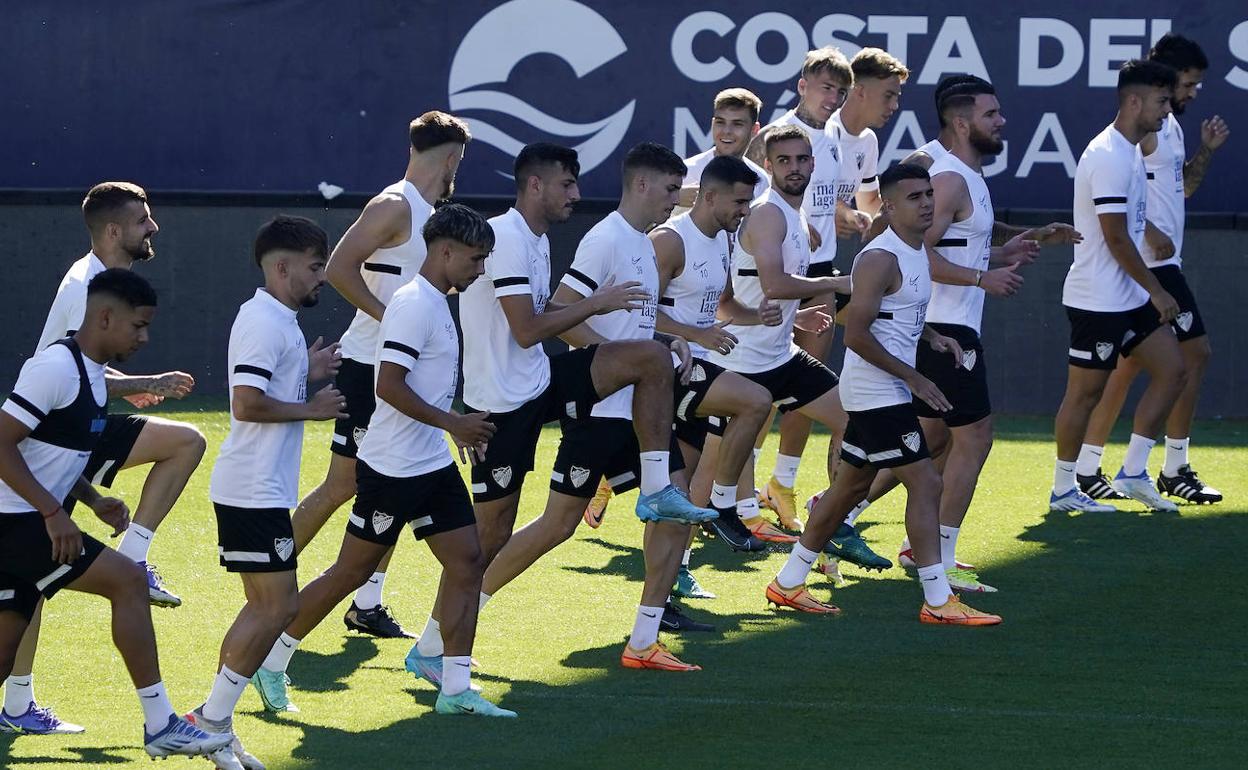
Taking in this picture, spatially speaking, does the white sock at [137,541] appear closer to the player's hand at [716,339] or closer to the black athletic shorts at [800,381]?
the player's hand at [716,339]

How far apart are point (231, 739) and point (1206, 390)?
10.4 meters

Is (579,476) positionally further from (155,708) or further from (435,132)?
(155,708)

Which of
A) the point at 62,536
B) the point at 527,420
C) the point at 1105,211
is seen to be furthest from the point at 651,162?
the point at 1105,211

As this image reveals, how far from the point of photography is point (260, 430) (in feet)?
20.3

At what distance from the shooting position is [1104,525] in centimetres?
1040

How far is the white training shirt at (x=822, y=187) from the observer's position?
10.6 m

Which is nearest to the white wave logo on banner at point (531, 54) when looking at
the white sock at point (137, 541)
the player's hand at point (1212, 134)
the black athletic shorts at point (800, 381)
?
the player's hand at point (1212, 134)

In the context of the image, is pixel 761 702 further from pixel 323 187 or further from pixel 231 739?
pixel 323 187

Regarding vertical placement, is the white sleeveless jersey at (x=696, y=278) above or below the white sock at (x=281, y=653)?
above

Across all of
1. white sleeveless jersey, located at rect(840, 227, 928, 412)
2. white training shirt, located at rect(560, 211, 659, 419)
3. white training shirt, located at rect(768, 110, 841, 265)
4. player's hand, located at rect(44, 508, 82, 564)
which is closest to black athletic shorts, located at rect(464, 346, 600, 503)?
white training shirt, located at rect(560, 211, 659, 419)

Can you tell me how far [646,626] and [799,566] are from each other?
4.25ft

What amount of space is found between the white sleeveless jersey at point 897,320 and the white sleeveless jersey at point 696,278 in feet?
2.10

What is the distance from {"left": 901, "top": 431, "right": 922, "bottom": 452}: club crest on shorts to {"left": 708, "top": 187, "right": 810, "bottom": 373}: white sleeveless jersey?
115cm

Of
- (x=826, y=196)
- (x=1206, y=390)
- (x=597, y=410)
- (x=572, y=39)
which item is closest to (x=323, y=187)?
(x=572, y=39)
